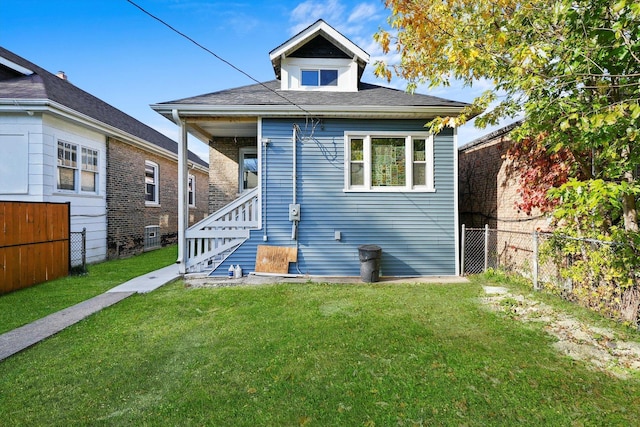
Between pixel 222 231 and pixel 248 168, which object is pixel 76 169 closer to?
pixel 248 168

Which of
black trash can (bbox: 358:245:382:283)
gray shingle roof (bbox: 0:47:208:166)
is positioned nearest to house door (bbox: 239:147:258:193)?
black trash can (bbox: 358:245:382:283)

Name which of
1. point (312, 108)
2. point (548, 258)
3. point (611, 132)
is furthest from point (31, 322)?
point (548, 258)

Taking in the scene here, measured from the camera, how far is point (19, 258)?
646 cm

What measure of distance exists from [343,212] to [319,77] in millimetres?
4097

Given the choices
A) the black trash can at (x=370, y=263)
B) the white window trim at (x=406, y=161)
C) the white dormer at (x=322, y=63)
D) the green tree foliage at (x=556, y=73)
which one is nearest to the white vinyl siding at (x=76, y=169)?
the white dormer at (x=322, y=63)

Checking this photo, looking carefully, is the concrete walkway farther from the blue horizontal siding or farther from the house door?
the house door

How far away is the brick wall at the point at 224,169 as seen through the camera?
945 cm

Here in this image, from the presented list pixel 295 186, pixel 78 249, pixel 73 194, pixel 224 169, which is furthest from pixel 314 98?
pixel 78 249

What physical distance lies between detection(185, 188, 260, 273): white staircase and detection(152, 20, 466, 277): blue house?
0.02 meters

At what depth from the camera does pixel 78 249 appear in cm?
883

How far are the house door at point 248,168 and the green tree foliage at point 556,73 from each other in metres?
4.81

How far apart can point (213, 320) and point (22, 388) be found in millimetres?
2157

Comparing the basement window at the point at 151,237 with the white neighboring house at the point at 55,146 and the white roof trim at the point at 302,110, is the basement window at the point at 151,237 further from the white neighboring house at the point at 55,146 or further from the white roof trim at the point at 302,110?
the white roof trim at the point at 302,110

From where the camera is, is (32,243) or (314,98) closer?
(32,243)
